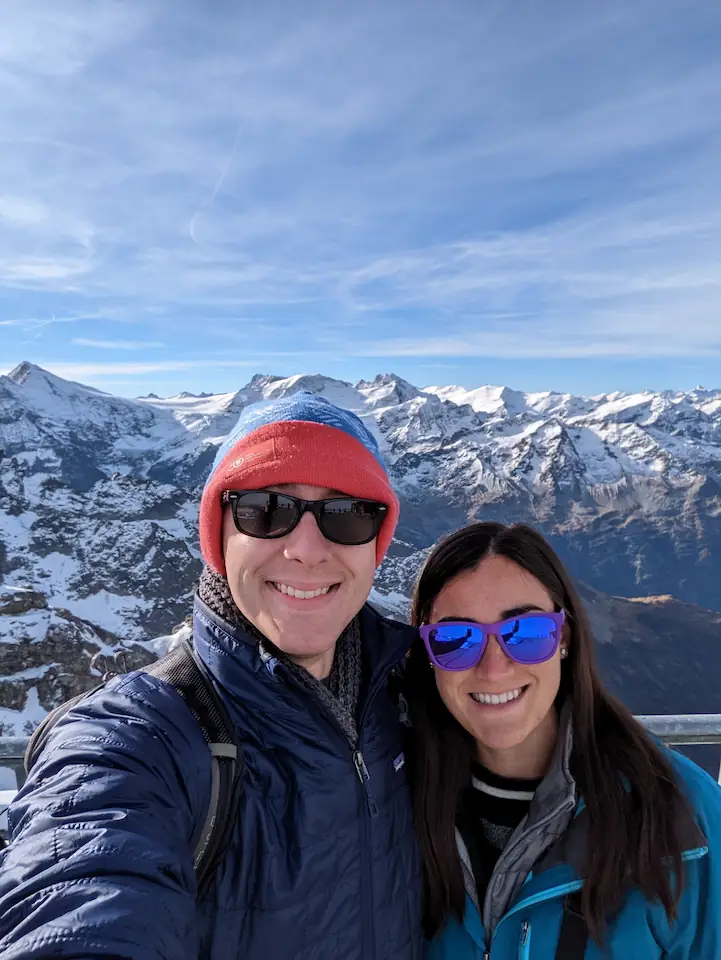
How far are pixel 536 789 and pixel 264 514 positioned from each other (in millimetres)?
2025

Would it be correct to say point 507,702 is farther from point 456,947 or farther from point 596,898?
point 456,947

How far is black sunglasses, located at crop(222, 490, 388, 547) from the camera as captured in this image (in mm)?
2945

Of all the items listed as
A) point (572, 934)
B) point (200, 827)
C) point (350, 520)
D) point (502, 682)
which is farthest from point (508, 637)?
point (200, 827)

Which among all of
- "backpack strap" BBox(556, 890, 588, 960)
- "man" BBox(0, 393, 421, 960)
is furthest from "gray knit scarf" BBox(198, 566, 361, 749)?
"backpack strap" BBox(556, 890, 588, 960)

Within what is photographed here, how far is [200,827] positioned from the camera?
7.84 feet

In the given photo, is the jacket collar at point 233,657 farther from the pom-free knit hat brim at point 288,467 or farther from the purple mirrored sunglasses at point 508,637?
the purple mirrored sunglasses at point 508,637

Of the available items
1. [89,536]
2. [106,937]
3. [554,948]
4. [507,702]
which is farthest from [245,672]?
[89,536]

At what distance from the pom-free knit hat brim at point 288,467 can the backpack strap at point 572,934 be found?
6.87 feet

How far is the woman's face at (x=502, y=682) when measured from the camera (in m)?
3.24

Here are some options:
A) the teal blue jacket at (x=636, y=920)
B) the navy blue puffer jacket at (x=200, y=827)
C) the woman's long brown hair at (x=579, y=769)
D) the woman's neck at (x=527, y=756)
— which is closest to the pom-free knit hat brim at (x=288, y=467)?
the navy blue puffer jacket at (x=200, y=827)

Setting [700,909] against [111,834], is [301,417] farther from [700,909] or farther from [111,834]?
[700,909]

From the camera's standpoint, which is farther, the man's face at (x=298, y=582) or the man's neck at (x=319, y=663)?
the man's neck at (x=319, y=663)

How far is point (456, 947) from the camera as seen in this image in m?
3.01

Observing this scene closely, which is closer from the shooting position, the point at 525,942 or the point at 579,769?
the point at 525,942
